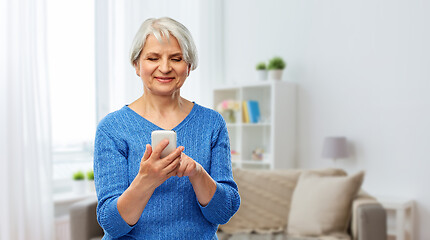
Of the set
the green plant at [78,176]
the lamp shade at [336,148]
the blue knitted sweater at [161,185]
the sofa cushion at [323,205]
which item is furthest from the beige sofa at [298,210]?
the blue knitted sweater at [161,185]

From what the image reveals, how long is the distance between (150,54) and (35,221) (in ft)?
8.77

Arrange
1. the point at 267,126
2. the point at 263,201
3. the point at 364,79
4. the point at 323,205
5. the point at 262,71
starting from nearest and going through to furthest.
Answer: the point at 323,205 < the point at 263,201 < the point at 364,79 < the point at 262,71 < the point at 267,126

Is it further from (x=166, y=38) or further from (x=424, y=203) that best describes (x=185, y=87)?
(x=166, y=38)

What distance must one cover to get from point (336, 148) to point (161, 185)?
3062mm

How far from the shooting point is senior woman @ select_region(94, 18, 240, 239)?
0.74m

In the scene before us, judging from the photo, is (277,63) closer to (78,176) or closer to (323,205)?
(323,205)

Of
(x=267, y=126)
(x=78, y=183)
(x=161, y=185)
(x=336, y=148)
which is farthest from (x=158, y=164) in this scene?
(x=267, y=126)

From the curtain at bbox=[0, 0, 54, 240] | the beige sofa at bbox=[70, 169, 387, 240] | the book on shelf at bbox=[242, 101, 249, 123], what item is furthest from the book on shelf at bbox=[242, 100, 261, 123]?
the curtain at bbox=[0, 0, 54, 240]

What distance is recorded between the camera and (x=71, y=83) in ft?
11.5

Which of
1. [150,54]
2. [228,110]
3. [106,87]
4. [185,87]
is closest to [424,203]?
[228,110]

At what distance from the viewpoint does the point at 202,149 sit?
2.67ft

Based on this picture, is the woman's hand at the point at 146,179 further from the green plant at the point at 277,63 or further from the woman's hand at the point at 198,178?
the green plant at the point at 277,63

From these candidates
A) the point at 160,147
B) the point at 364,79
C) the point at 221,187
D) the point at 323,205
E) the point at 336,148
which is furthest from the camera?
the point at 364,79

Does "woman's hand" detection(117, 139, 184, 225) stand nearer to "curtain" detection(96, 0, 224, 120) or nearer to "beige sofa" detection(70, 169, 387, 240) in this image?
"beige sofa" detection(70, 169, 387, 240)
